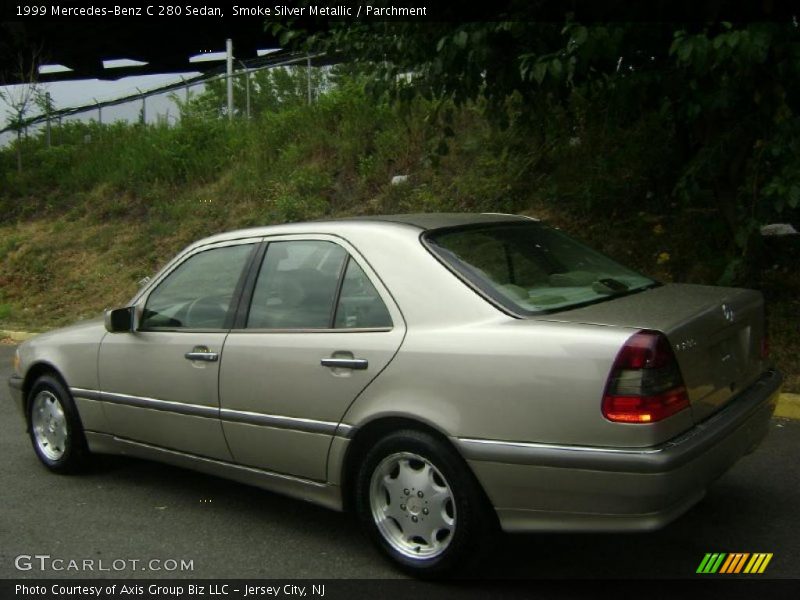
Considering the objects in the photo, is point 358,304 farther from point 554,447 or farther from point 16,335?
point 16,335

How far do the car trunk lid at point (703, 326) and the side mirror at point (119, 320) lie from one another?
2.43 m

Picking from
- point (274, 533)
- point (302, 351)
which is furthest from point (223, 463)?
point (302, 351)

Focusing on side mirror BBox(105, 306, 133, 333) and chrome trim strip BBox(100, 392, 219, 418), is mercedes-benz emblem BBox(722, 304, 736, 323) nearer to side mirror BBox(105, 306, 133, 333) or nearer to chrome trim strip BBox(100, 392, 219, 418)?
chrome trim strip BBox(100, 392, 219, 418)

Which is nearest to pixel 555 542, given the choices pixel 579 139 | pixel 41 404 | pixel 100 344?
pixel 100 344

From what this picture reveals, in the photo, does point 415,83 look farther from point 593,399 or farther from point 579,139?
point 593,399

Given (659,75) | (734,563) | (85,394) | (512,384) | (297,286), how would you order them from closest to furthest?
(512,384)
(734,563)
(297,286)
(85,394)
(659,75)

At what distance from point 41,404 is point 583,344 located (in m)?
3.69

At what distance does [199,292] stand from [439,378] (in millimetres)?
1768

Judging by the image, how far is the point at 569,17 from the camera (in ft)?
19.3

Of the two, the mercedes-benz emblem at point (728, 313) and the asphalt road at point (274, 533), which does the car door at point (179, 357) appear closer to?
the asphalt road at point (274, 533)

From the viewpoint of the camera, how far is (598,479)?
303 cm

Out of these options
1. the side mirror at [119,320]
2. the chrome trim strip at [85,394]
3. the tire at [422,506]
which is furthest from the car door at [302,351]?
the chrome trim strip at [85,394]

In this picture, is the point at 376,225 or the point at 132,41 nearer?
the point at 376,225
